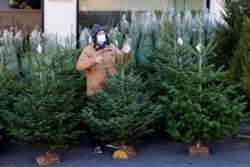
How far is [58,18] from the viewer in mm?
10336

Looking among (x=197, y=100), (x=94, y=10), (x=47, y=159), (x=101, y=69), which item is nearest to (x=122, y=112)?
(x=101, y=69)

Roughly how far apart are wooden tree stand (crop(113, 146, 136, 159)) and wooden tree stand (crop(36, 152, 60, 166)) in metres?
0.76

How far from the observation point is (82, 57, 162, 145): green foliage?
771cm

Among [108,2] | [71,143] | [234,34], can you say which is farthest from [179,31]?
[71,143]

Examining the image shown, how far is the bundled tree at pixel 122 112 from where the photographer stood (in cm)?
771

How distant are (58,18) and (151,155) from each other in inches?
130

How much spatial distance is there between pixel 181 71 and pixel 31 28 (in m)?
4.35

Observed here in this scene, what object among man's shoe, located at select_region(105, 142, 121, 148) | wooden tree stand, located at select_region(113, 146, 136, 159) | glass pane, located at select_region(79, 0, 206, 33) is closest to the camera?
wooden tree stand, located at select_region(113, 146, 136, 159)

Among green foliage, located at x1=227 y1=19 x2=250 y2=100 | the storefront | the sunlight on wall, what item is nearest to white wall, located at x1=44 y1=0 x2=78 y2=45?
the storefront

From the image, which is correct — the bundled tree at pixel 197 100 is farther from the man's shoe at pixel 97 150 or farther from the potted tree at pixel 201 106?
the man's shoe at pixel 97 150

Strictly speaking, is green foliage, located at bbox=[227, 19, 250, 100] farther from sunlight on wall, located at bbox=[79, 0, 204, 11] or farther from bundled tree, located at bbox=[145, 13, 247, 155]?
sunlight on wall, located at bbox=[79, 0, 204, 11]

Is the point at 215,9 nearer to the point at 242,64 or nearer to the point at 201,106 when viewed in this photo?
the point at 242,64

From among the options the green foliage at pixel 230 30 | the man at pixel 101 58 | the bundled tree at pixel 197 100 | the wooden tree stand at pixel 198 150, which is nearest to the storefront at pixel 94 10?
the green foliage at pixel 230 30

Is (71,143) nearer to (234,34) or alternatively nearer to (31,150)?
(31,150)
